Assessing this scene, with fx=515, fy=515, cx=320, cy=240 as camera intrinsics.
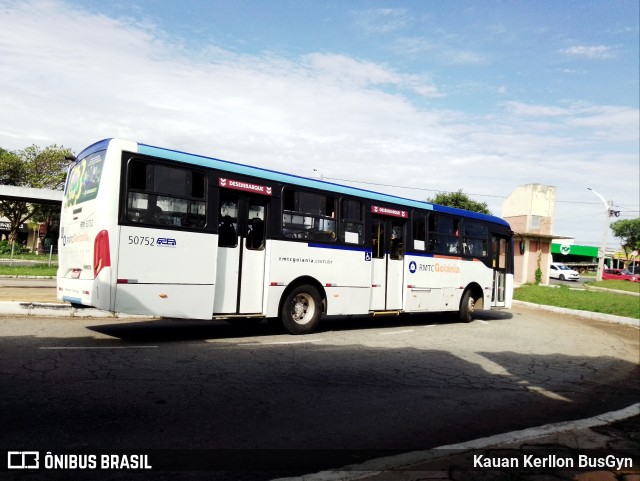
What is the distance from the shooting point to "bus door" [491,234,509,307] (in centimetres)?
1605

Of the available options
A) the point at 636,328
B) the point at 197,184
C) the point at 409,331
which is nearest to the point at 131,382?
the point at 197,184

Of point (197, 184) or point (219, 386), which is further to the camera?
point (197, 184)

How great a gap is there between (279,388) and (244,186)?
4.58m

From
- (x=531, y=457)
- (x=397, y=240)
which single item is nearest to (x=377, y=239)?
(x=397, y=240)

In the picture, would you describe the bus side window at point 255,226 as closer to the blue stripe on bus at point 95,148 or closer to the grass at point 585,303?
the blue stripe on bus at point 95,148

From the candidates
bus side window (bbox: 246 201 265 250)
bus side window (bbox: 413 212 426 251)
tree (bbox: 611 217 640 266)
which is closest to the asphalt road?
bus side window (bbox: 246 201 265 250)

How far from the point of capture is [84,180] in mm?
9109

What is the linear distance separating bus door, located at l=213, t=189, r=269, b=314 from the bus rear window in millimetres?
2105

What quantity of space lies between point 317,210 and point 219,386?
217 inches

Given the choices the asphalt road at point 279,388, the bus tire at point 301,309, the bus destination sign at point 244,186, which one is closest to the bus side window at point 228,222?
the bus destination sign at point 244,186

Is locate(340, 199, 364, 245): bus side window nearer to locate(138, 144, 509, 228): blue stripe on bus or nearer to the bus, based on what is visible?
the bus

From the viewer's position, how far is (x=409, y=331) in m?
12.5

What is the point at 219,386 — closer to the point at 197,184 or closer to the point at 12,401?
the point at 12,401

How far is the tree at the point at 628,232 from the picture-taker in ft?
292
